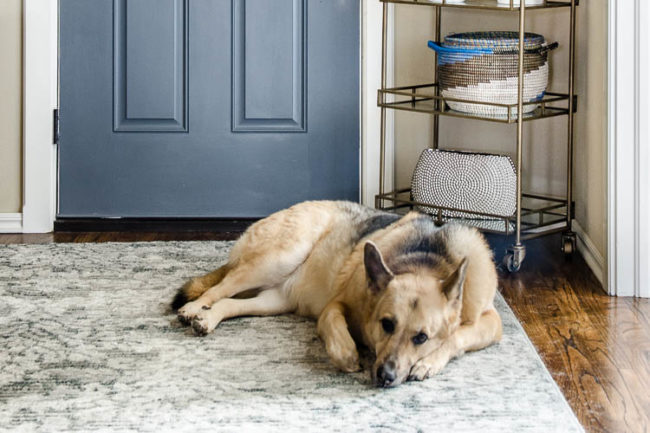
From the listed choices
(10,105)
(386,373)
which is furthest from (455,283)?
(10,105)

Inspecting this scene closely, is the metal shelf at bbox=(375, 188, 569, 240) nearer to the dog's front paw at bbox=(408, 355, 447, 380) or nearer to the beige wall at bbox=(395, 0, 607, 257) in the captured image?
the beige wall at bbox=(395, 0, 607, 257)

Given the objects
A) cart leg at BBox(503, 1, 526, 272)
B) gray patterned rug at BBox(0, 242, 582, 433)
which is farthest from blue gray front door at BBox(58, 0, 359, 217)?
gray patterned rug at BBox(0, 242, 582, 433)

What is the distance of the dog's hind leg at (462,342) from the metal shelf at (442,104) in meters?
0.96

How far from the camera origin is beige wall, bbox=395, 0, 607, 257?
344cm

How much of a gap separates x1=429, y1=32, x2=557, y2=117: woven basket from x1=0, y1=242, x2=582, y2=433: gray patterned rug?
0.81 meters

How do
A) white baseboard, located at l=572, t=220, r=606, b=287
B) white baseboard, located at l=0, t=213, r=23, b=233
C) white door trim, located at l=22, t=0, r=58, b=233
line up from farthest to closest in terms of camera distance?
white baseboard, located at l=0, t=213, r=23, b=233 → white door trim, located at l=22, t=0, r=58, b=233 → white baseboard, located at l=572, t=220, r=606, b=287

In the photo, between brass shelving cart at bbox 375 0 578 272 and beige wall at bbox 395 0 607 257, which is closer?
brass shelving cart at bbox 375 0 578 272

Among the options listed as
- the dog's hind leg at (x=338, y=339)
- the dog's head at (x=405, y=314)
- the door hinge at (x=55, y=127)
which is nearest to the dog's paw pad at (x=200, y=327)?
the dog's hind leg at (x=338, y=339)

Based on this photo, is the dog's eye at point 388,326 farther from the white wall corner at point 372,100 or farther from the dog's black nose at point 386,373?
the white wall corner at point 372,100

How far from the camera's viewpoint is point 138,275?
3.17 m

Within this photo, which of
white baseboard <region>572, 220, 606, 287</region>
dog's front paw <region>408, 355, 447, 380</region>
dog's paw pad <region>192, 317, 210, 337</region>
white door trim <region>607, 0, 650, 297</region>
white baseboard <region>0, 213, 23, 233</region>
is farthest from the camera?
white baseboard <region>0, 213, 23, 233</region>

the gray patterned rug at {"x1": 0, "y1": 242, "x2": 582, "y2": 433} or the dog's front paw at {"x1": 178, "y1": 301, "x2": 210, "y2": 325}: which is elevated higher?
the dog's front paw at {"x1": 178, "y1": 301, "x2": 210, "y2": 325}

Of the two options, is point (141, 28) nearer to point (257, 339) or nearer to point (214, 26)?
point (214, 26)

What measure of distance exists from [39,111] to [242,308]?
1.55 m
